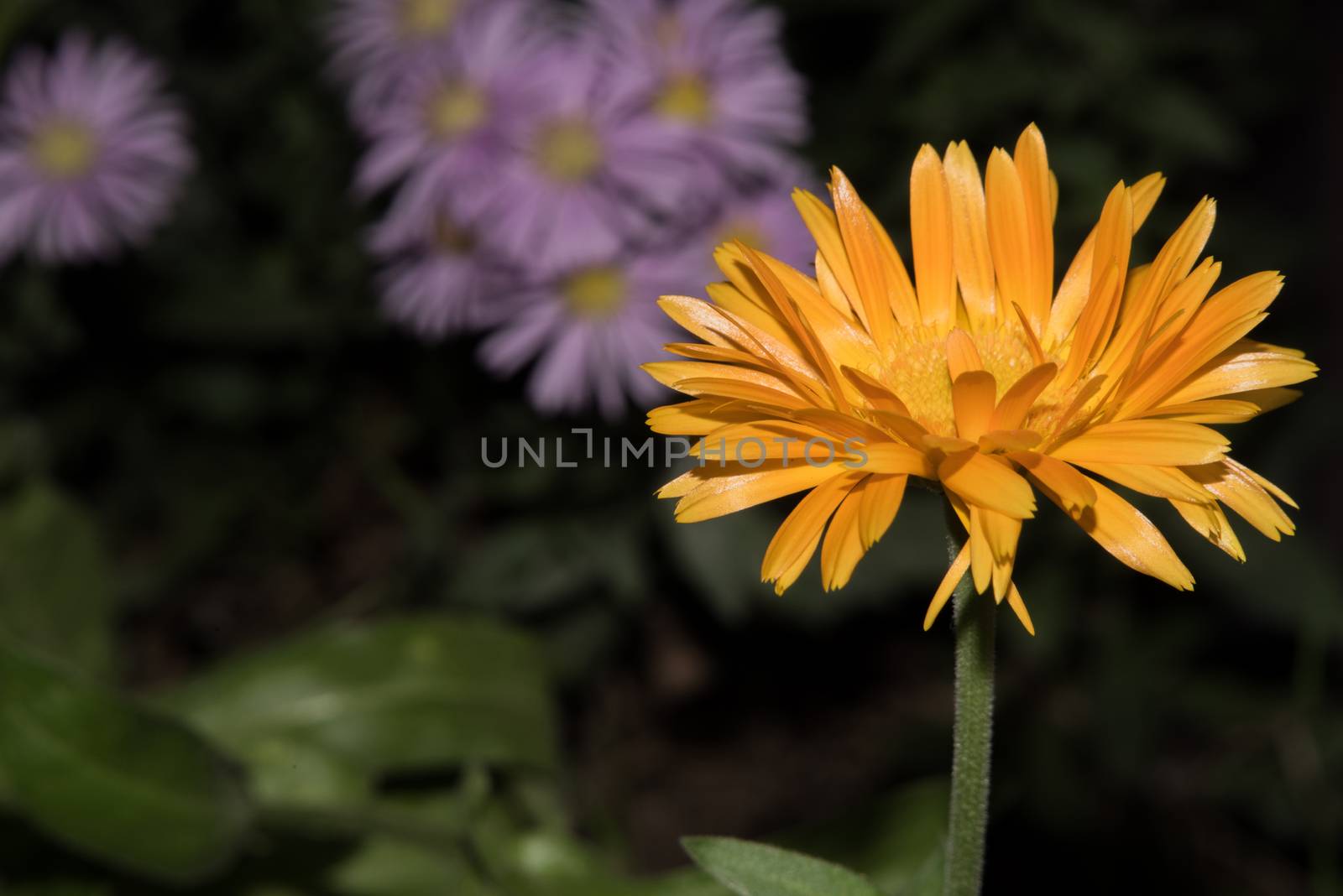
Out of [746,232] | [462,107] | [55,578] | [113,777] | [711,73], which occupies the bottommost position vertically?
[113,777]

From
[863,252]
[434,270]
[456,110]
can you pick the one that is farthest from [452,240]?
[863,252]

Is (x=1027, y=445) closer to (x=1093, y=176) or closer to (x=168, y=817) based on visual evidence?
(x=168, y=817)

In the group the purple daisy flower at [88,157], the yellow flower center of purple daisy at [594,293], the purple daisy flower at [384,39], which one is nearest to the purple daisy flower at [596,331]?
the yellow flower center of purple daisy at [594,293]

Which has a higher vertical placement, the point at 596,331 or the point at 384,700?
the point at 596,331

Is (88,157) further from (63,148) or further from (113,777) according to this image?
(113,777)

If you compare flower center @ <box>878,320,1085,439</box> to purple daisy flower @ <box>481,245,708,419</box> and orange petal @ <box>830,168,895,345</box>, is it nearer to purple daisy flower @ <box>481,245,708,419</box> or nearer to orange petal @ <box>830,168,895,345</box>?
orange petal @ <box>830,168,895,345</box>

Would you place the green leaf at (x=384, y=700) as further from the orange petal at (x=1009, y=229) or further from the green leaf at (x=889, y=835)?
the orange petal at (x=1009, y=229)

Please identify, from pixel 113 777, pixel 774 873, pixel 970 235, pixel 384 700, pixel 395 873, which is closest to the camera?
pixel 774 873

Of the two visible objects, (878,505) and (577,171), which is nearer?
(878,505)
